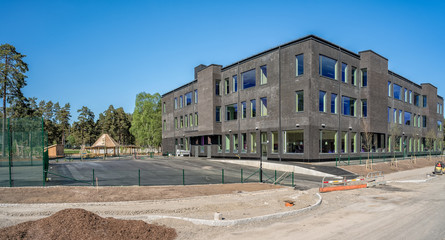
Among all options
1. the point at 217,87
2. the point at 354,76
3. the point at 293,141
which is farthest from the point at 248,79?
the point at 354,76

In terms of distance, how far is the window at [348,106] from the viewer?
3856 cm

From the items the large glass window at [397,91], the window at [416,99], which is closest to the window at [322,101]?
the large glass window at [397,91]

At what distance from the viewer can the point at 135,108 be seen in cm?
7656

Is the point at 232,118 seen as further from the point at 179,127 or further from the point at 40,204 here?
the point at 40,204

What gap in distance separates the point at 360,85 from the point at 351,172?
16.1 meters

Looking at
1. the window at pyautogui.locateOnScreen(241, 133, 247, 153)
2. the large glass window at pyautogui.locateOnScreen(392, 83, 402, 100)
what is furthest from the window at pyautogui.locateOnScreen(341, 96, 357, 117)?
the large glass window at pyautogui.locateOnScreen(392, 83, 402, 100)

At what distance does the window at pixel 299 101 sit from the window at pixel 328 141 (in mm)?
3862

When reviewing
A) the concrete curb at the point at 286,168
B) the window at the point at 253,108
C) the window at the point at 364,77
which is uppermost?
the window at the point at 364,77

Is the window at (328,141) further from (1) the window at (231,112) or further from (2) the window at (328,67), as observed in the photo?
(1) the window at (231,112)

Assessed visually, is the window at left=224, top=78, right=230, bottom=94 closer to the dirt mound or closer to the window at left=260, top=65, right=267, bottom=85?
the window at left=260, top=65, right=267, bottom=85

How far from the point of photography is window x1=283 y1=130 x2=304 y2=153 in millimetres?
35031

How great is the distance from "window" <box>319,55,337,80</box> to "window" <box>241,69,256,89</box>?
32.4ft

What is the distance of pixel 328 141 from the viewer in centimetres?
3622

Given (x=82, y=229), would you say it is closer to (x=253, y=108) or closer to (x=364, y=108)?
(x=253, y=108)
